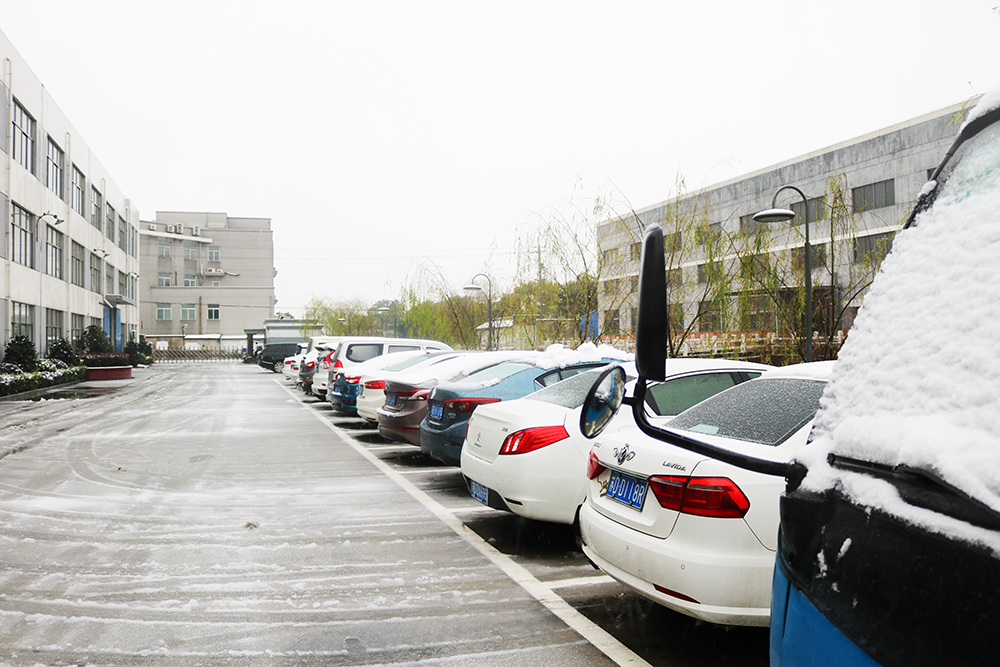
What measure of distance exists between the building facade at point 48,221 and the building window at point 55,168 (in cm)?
5

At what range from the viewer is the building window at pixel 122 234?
186ft

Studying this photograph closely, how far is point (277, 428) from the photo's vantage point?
1488cm

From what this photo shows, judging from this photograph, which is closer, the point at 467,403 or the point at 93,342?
the point at 467,403

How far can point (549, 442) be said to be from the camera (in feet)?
19.2

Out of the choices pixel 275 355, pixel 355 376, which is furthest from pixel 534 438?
pixel 275 355

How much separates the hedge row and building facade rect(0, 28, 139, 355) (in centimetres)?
212

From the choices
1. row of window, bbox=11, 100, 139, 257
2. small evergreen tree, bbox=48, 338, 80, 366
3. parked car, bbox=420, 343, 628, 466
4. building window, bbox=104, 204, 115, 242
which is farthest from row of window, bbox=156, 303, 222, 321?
parked car, bbox=420, 343, 628, 466

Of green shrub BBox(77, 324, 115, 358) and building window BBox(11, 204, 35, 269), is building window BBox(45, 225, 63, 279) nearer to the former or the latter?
building window BBox(11, 204, 35, 269)

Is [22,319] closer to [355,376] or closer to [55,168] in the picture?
[55,168]

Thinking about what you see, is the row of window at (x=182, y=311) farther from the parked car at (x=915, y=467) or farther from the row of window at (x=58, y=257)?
the parked car at (x=915, y=467)

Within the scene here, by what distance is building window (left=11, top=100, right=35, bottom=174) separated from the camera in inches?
1210

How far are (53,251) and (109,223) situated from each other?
675 inches

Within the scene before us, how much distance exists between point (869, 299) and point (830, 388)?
25 cm

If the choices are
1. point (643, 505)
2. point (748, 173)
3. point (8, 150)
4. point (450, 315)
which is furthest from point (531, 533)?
point (748, 173)
